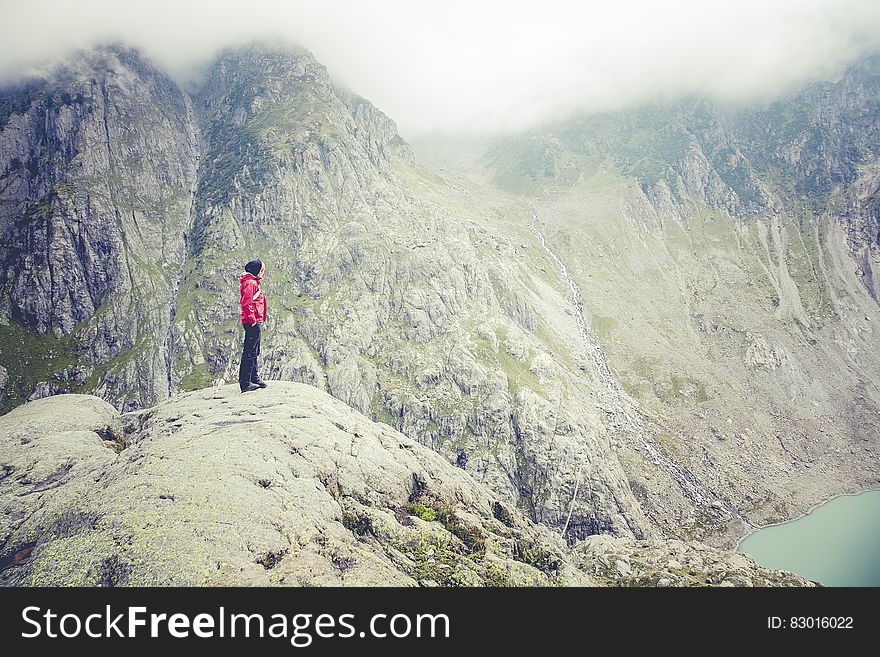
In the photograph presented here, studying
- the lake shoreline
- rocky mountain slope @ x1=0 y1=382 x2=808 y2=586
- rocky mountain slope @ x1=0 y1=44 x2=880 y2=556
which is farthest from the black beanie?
the lake shoreline

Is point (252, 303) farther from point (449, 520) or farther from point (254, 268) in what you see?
point (449, 520)

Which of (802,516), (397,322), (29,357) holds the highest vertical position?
(397,322)

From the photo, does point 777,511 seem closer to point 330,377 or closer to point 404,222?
point 330,377

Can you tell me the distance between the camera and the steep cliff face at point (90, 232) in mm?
132125

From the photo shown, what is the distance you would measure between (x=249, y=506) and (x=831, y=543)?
140m

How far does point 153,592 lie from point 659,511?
12350 centimetres

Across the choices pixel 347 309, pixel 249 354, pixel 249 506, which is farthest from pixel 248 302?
pixel 347 309

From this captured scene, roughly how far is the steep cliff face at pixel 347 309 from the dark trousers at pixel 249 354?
272 feet

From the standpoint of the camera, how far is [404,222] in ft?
543

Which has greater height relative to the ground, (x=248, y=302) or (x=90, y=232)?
(x=90, y=232)

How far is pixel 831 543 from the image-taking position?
351ft

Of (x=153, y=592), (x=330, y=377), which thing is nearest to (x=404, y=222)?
(x=330, y=377)

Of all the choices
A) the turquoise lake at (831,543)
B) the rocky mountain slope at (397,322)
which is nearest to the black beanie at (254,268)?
the rocky mountain slope at (397,322)

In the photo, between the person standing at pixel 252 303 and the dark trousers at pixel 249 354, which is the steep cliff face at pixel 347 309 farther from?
the person standing at pixel 252 303
